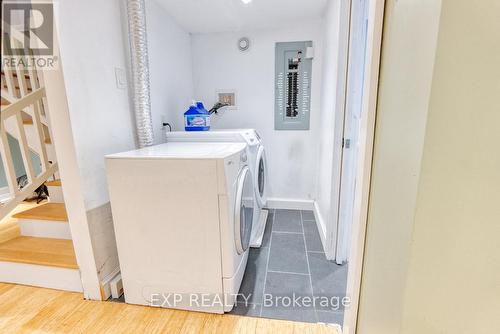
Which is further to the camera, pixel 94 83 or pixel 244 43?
pixel 244 43

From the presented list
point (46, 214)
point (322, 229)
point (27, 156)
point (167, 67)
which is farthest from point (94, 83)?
point (322, 229)

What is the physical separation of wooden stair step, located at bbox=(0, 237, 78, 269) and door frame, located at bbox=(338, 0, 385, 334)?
1572mm

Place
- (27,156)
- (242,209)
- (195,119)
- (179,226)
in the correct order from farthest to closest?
1. (195,119)
2. (27,156)
3. (242,209)
4. (179,226)

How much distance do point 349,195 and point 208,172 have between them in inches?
43.1

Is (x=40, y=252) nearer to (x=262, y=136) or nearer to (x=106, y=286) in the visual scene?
(x=106, y=286)

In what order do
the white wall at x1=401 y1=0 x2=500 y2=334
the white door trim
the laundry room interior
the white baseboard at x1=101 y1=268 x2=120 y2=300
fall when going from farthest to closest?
the white baseboard at x1=101 y1=268 x2=120 y2=300 < the laundry room interior < the white door trim < the white wall at x1=401 y1=0 x2=500 y2=334

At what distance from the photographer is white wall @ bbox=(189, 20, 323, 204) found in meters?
2.54

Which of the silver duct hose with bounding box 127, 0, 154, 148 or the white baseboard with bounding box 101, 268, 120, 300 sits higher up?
the silver duct hose with bounding box 127, 0, 154, 148

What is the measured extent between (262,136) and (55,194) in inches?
80.8

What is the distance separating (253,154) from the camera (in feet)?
6.42

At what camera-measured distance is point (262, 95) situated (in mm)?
2633

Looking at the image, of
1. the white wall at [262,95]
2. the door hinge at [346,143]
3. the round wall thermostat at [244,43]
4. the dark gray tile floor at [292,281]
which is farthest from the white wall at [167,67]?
the door hinge at [346,143]

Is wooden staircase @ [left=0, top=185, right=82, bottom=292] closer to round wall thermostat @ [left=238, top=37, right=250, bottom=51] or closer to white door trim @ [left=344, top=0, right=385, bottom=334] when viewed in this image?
white door trim @ [left=344, top=0, right=385, bottom=334]

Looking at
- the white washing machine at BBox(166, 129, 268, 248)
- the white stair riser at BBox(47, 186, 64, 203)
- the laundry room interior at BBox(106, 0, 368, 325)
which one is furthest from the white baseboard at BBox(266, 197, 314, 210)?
the white stair riser at BBox(47, 186, 64, 203)
